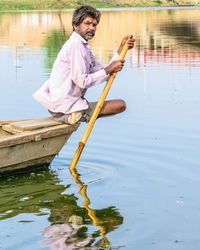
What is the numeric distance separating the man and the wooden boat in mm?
194

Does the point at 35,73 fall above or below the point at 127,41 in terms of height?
below

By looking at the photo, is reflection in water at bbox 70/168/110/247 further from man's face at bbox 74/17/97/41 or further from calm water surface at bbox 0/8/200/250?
man's face at bbox 74/17/97/41

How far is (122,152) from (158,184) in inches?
66.3

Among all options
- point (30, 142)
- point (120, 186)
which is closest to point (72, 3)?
point (30, 142)

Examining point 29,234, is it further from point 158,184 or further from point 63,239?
point 158,184

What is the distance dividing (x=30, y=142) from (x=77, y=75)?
94 centimetres

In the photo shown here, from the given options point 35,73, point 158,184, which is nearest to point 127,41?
point 158,184

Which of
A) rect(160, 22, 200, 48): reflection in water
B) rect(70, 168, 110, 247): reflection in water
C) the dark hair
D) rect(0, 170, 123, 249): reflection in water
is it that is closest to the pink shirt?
the dark hair

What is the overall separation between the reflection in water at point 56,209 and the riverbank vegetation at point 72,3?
79068mm

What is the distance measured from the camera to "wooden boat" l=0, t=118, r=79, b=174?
28.1 ft

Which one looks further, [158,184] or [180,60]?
[180,60]

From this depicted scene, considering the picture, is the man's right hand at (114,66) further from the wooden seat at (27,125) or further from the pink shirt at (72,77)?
the wooden seat at (27,125)

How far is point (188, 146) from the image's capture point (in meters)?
10.5

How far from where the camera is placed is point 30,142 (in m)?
8.73
